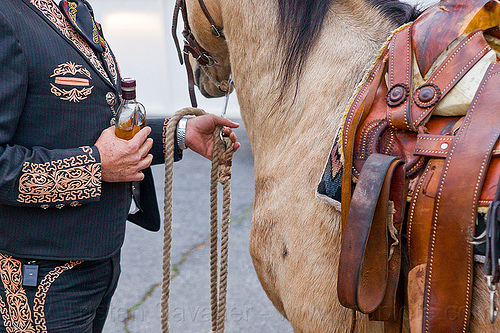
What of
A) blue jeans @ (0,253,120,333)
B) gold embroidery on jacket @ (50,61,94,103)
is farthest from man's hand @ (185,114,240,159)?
blue jeans @ (0,253,120,333)

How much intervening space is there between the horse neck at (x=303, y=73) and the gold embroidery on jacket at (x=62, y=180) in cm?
48

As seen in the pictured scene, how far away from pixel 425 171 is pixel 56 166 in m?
0.88

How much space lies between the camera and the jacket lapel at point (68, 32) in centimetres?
126

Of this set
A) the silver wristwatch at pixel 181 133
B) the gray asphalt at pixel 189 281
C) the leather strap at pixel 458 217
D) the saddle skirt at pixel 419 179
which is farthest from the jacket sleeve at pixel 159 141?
the gray asphalt at pixel 189 281

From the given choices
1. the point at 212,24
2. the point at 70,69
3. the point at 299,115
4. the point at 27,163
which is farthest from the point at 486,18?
the point at 27,163

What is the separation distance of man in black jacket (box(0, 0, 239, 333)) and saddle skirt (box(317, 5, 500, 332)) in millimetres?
624

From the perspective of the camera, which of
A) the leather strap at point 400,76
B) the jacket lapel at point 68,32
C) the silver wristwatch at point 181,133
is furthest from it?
the silver wristwatch at point 181,133

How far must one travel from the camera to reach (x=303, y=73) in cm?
132

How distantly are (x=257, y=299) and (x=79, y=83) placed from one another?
194 centimetres

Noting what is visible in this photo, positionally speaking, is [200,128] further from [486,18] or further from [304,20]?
[486,18]

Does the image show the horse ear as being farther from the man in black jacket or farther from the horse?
the man in black jacket

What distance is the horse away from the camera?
1165 millimetres

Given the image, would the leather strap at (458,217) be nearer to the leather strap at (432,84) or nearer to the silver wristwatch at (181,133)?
the leather strap at (432,84)

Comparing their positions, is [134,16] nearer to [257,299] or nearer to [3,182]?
[257,299]
